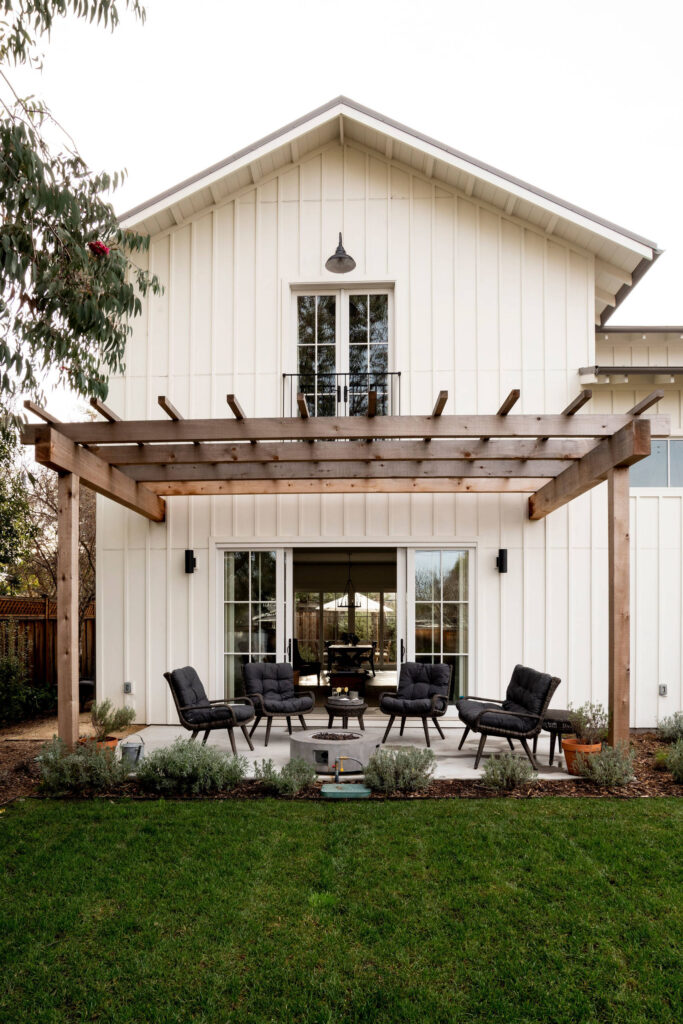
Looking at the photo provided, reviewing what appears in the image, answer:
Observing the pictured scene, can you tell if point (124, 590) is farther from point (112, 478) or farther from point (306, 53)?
point (306, 53)

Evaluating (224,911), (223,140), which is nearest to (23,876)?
(224,911)

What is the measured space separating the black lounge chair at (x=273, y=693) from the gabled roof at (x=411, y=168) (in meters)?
5.34

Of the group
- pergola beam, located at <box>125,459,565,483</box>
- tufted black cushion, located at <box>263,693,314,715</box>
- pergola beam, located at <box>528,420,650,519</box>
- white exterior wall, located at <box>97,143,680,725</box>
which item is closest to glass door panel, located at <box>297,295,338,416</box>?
white exterior wall, located at <box>97,143,680,725</box>

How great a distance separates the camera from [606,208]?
23.1m

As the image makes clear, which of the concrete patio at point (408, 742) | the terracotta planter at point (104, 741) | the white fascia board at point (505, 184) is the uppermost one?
the white fascia board at point (505, 184)

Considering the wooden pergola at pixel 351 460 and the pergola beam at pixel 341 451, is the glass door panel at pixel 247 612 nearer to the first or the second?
the wooden pergola at pixel 351 460

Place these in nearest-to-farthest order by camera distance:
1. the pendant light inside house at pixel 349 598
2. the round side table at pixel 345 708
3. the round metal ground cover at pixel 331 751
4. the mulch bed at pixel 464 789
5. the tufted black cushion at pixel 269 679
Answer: the mulch bed at pixel 464 789, the round metal ground cover at pixel 331 751, the round side table at pixel 345 708, the tufted black cushion at pixel 269 679, the pendant light inside house at pixel 349 598

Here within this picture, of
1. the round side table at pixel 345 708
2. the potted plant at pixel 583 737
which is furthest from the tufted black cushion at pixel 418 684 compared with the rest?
the potted plant at pixel 583 737

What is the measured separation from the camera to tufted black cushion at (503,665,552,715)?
6.50m

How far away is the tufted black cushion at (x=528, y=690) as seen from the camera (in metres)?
6.50

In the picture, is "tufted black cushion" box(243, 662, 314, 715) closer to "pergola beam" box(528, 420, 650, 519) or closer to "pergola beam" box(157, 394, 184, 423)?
"pergola beam" box(157, 394, 184, 423)

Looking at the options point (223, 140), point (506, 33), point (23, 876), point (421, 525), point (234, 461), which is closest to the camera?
point (23, 876)

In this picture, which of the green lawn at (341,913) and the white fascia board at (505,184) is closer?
the green lawn at (341,913)

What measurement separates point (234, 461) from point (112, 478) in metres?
1.30
